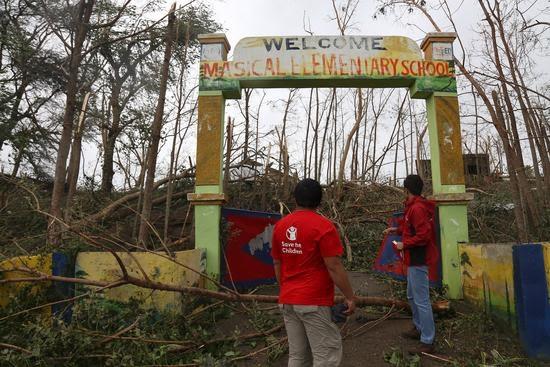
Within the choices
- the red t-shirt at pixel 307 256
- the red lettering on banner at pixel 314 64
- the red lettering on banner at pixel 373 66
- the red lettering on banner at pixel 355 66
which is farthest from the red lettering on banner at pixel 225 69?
the red t-shirt at pixel 307 256

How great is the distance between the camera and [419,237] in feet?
13.3

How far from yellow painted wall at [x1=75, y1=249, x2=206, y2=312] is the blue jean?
8.36 ft

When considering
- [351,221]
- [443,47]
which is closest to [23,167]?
[351,221]

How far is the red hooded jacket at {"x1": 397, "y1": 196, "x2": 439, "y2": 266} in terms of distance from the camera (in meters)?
4.06

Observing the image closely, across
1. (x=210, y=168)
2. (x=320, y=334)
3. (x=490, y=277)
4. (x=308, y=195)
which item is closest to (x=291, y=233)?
(x=308, y=195)

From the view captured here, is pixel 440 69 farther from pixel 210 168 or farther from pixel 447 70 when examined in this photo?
pixel 210 168

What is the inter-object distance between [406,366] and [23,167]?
47.2 ft

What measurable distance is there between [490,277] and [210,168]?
3766 mm

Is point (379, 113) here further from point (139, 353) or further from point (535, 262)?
point (139, 353)

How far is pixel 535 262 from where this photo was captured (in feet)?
12.3

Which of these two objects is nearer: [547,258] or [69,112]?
[547,258]

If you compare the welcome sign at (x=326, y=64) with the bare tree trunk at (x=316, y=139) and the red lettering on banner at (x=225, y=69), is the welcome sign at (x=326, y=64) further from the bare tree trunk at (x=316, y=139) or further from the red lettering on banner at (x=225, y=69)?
the bare tree trunk at (x=316, y=139)

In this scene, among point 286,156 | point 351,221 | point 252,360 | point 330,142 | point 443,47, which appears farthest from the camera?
point 330,142

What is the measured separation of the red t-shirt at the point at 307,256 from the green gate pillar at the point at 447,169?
140 inches
